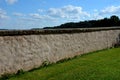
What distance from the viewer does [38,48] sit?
34.7 feet

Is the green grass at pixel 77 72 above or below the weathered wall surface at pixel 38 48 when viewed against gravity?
below

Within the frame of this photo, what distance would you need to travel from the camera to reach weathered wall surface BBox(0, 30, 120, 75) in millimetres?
9008

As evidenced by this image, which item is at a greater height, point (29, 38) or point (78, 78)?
point (29, 38)

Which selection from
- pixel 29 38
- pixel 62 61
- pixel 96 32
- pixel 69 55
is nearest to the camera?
pixel 29 38

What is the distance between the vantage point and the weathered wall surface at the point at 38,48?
9.01 metres

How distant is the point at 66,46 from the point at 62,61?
0.91 metres

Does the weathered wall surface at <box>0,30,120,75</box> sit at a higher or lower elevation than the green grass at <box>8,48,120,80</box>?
higher

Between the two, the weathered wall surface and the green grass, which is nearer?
the green grass

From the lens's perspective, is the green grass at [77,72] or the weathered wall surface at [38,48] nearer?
the green grass at [77,72]

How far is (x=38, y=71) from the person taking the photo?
9609 mm

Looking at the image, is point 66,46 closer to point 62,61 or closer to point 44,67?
point 62,61

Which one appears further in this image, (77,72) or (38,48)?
(38,48)

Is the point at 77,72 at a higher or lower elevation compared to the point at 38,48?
lower

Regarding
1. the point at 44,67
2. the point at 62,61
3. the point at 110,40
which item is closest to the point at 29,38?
the point at 44,67
